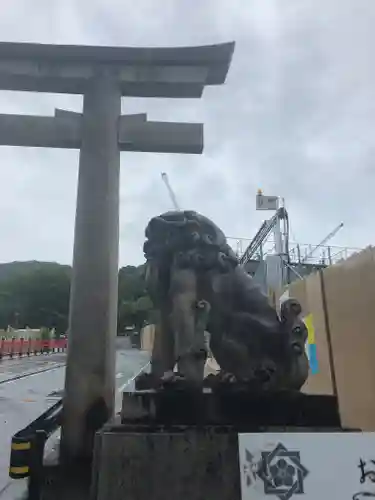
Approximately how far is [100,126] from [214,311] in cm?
260

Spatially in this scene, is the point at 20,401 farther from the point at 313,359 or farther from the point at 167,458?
the point at 167,458

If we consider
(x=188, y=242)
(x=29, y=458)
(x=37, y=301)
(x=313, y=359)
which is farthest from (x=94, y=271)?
(x=37, y=301)

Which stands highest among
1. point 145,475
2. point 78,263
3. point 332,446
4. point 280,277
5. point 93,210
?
point 280,277

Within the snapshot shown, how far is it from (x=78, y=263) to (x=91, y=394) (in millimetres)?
1271

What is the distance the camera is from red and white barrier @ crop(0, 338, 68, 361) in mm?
26817

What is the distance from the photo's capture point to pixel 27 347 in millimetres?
30750

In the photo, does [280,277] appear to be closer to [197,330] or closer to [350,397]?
[350,397]

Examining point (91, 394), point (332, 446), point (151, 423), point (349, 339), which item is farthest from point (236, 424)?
point (349, 339)

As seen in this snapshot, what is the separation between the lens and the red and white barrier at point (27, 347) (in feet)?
88.0

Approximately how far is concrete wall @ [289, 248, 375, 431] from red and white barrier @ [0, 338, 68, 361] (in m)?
22.5

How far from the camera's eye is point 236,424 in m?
2.70

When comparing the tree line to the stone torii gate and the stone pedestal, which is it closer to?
the stone torii gate

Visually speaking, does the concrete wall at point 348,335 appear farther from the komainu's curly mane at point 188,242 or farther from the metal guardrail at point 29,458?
the metal guardrail at point 29,458

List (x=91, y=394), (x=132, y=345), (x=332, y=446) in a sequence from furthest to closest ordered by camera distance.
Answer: (x=132, y=345) → (x=91, y=394) → (x=332, y=446)
